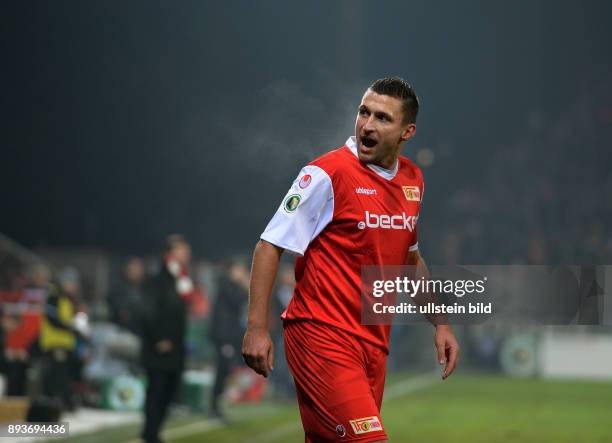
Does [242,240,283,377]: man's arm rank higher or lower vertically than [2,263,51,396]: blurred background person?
lower

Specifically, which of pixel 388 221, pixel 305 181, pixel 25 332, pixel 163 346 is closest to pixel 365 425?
pixel 388 221

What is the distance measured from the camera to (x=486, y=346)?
20266 millimetres

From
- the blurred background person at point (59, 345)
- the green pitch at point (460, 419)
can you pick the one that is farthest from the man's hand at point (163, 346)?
the blurred background person at point (59, 345)

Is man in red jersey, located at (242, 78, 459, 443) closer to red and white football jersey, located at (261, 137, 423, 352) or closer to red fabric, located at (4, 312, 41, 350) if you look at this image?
red and white football jersey, located at (261, 137, 423, 352)

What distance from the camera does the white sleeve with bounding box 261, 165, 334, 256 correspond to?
4.41m

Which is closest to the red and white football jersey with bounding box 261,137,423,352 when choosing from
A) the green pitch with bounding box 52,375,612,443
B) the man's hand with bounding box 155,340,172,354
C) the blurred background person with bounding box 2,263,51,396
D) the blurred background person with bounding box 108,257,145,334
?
the man's hand with bounding box 155,340,172,354

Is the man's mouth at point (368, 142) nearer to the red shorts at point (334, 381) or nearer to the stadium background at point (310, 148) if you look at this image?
the red shorts at point (334, 381)

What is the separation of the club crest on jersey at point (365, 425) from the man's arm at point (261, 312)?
0.39m

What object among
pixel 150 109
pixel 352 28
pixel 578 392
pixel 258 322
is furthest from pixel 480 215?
pixel 258 322

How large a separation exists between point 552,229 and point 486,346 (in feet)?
7.89

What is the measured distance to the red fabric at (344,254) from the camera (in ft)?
14.9

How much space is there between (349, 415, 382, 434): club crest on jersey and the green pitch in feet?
20.1

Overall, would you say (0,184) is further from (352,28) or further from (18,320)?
(352,28)

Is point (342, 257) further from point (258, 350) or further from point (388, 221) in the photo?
point (258, 350)
